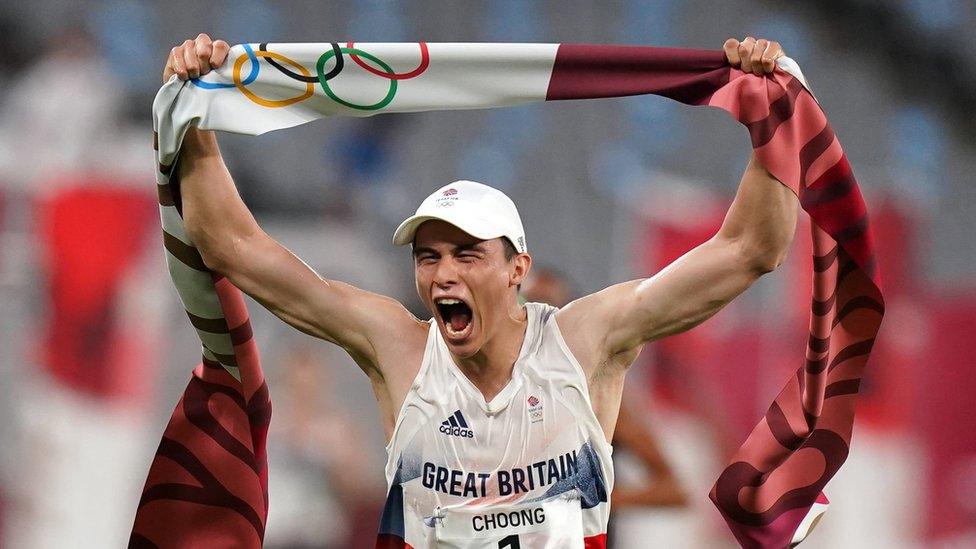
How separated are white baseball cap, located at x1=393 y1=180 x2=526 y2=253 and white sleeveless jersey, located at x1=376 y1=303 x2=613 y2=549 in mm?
267

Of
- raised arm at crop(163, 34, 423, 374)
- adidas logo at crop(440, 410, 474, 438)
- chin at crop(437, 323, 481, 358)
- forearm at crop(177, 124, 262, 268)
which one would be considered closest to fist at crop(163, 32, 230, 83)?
raised arm at crop(163, 34, 423, 374)

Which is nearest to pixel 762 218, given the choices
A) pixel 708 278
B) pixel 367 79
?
pixel 708 278

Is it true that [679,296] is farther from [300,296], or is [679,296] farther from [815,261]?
[300,296]

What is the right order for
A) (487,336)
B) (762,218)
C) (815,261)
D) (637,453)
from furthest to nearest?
1. (637,453)
2. (815,261)
3. (487,336)
4. (762,218)

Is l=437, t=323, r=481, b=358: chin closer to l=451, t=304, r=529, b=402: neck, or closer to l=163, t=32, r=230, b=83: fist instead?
l=451, t=304, r=529, b=402: neck

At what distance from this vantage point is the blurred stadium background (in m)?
4.82

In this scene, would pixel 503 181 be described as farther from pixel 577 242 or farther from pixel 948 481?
pixel 948 481

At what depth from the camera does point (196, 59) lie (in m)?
2.70

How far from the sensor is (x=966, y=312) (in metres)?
4.87

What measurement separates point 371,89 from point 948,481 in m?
3.12

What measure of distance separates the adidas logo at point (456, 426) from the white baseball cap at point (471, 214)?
39 centimetres

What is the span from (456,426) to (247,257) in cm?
59

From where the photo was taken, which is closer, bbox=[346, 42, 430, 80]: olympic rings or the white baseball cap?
the white baseball cap

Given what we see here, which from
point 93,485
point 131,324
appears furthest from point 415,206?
point 93,485
